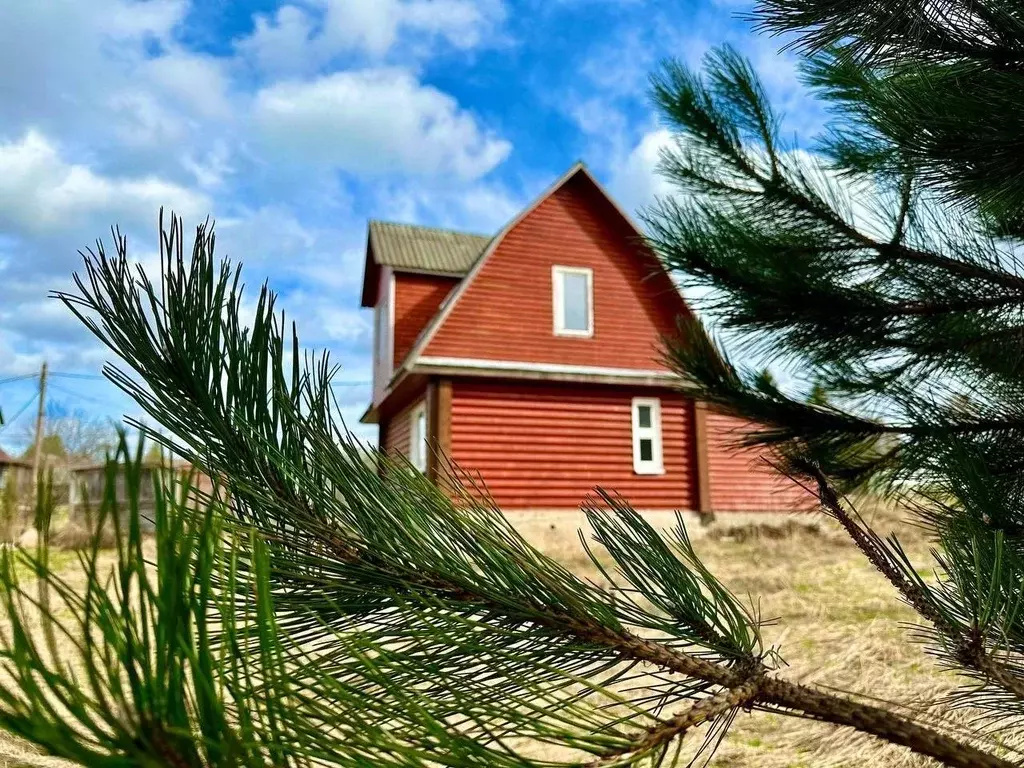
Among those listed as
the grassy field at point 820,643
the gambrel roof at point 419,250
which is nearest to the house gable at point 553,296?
the gambrel roof at point 419,250

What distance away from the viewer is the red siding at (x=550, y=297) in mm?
11297

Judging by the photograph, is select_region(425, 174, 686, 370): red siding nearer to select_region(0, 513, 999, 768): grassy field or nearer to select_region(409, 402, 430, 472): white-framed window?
select_region(409, 402, 430, 472): white-framed window

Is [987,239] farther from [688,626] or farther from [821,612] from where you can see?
[821,612]

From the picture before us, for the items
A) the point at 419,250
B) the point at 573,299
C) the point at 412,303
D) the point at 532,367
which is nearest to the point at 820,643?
the point at 532,367

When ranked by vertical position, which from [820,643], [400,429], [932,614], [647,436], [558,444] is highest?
[400,429]

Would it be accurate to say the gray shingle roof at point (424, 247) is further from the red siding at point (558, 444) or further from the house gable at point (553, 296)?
the red siding at point (558, 444)

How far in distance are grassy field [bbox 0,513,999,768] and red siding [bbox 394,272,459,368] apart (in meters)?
4.18

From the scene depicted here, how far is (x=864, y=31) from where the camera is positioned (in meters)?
1.85

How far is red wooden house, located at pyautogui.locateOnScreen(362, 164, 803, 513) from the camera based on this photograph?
1120 centimetres

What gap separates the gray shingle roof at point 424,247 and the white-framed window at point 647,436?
3.96 meters

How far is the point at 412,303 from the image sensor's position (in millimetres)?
12664

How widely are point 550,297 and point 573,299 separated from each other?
0.46 m

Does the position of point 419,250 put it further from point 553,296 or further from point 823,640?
point 823,640

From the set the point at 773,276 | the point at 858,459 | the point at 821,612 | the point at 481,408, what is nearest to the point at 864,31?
the point at 773,276
